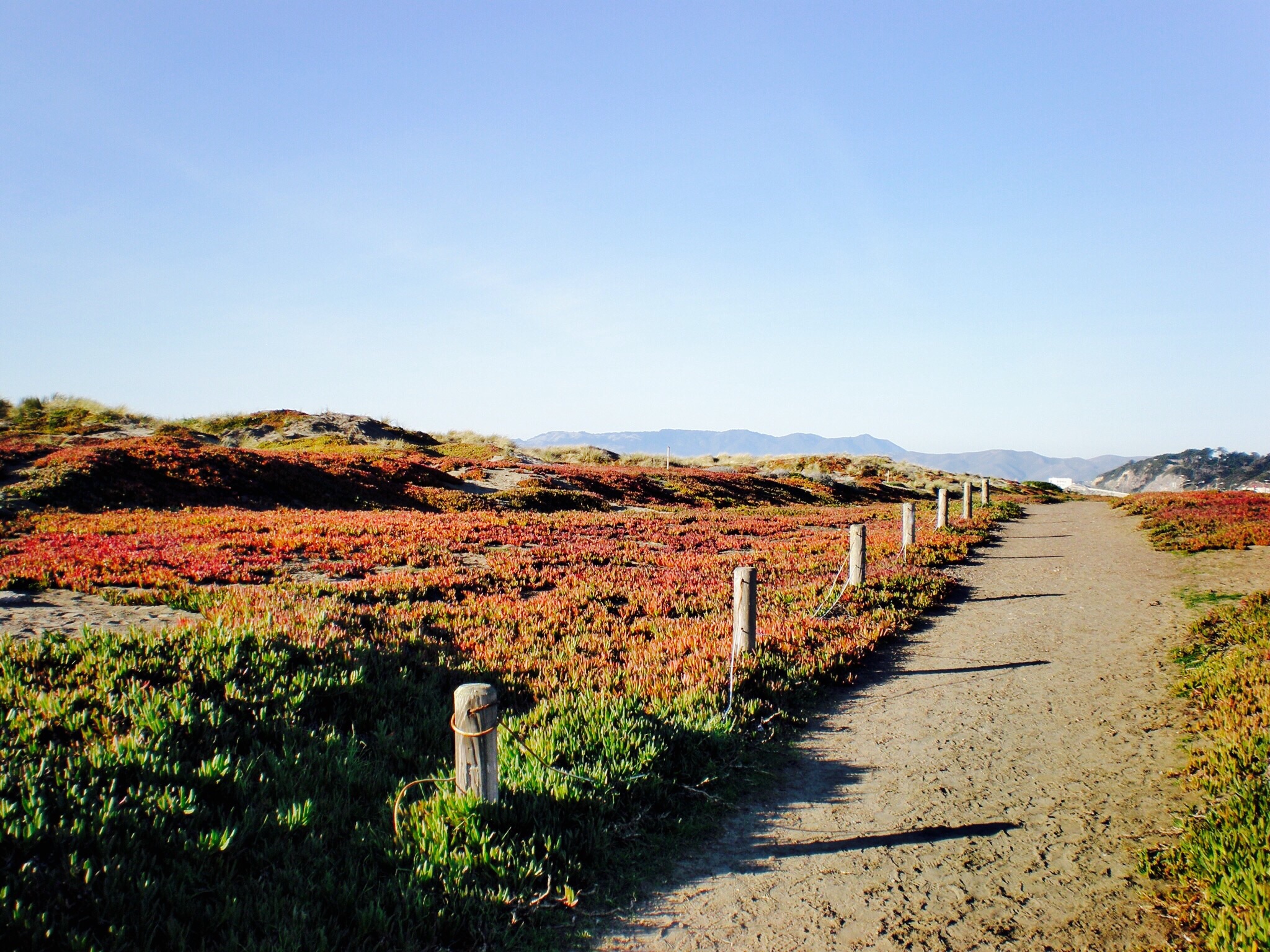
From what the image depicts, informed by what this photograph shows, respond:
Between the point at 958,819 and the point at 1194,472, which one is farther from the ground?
the point at 1194,472

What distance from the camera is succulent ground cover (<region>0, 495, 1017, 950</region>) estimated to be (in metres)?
3.54

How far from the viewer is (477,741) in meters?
4.27

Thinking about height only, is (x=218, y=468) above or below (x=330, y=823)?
above

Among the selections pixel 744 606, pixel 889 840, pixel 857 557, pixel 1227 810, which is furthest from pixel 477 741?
pixel 857 557

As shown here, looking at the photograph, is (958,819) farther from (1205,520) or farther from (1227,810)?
(1205,520)

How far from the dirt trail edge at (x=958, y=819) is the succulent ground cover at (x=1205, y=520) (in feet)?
44.6

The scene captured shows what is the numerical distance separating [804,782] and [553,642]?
4.14m

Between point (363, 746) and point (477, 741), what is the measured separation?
1.80m

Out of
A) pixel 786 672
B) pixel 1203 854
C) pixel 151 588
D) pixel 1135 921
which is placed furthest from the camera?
pixel 151 588

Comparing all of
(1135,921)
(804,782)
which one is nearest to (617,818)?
(804,782)

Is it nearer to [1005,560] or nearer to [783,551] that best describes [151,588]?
[783,551]

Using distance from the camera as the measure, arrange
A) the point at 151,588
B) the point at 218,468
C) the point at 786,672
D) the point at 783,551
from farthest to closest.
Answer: the point at 218,468 → the point at 783,551 → the point at 151,588 → the point at 786,672

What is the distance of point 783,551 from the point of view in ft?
56.9

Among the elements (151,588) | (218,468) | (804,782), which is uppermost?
(218,468)
